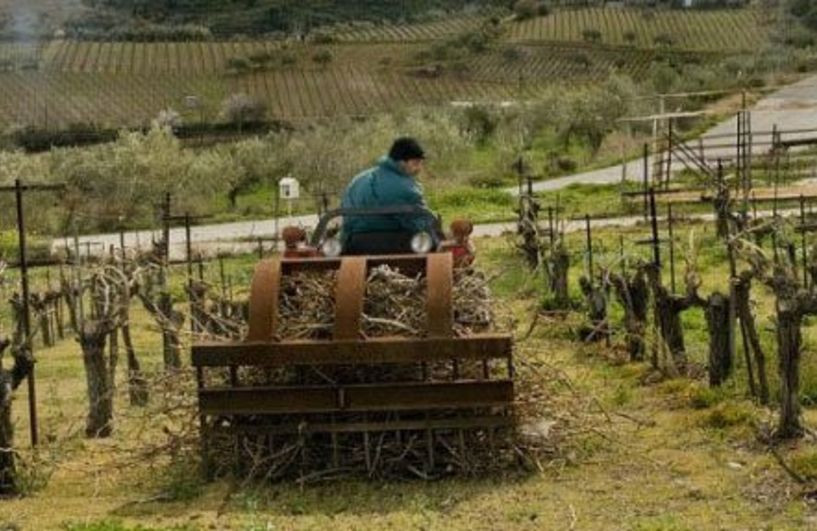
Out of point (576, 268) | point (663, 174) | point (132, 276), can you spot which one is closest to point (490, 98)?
point (663, 174)

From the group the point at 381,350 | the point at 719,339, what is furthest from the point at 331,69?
the point at 381,350

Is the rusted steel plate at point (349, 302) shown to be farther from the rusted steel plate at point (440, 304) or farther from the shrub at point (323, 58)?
the shrub at point (323, 58)

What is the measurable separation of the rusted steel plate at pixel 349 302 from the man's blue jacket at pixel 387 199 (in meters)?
1.24

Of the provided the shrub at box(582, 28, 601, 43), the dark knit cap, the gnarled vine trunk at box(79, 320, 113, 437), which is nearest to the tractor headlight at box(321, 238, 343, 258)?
the dark knit cap

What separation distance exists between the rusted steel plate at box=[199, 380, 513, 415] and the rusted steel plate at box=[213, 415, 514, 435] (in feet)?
0.44

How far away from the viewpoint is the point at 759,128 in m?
60.2

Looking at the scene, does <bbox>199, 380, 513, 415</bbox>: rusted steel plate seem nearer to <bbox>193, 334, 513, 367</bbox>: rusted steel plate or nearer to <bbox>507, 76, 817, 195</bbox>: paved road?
<bbox>193, 334, 513, 367</bbox>: rusted steel plate

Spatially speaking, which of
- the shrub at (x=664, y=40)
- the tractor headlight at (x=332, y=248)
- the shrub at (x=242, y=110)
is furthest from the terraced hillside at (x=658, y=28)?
the tractor headlight at (x=332, y=248)

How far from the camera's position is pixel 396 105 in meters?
73.8

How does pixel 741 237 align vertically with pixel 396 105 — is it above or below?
below

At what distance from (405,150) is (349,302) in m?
1.94

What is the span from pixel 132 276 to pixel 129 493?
4553mm

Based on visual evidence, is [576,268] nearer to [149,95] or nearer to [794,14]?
[149,95]

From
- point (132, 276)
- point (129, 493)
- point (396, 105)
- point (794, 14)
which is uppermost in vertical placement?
point (794, 14)
